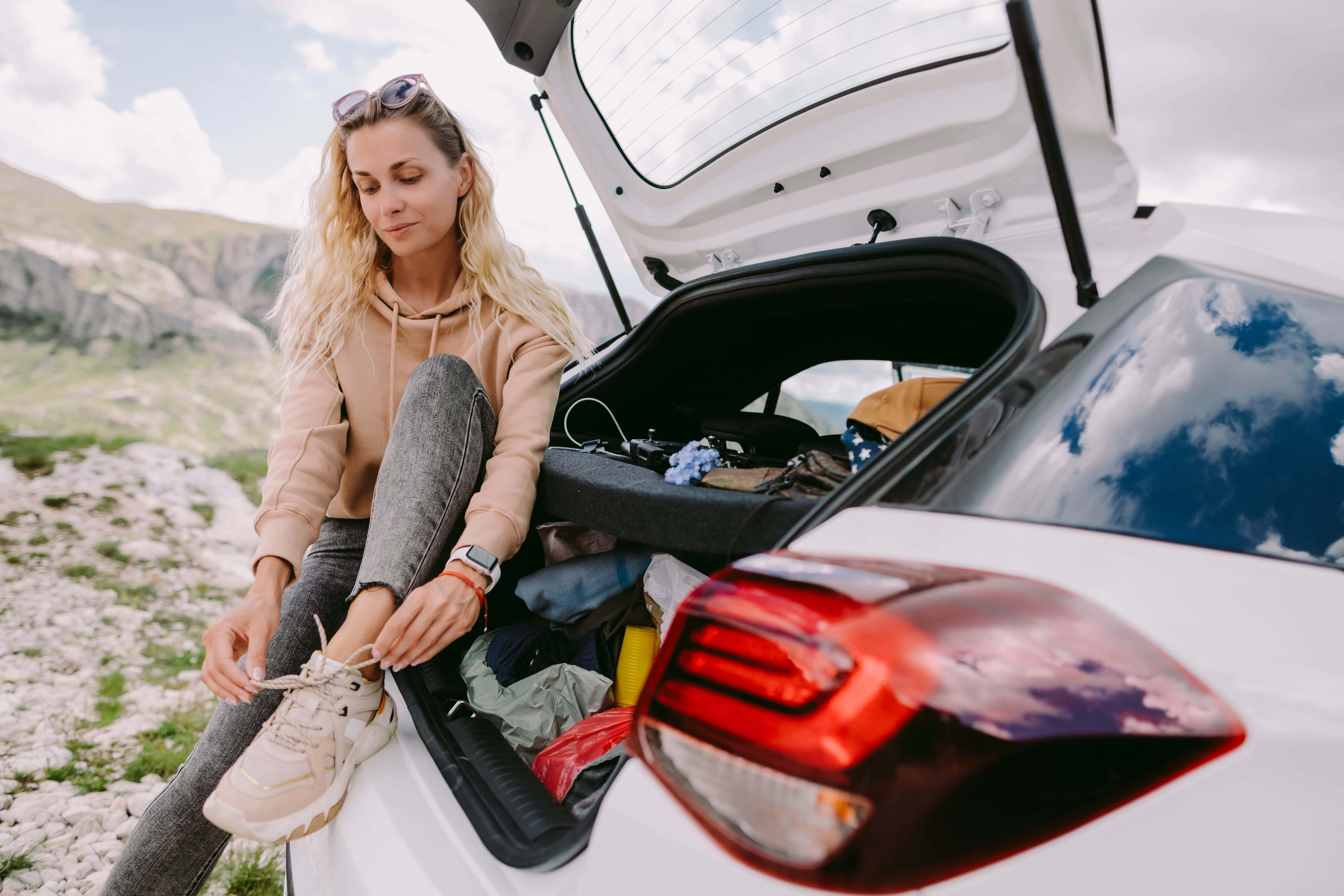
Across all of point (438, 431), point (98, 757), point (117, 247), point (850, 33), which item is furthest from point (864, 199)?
point (117, 247)

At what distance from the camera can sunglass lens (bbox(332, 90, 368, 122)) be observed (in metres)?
1.40

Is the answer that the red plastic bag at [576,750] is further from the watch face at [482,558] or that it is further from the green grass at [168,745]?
the green grass at [168,745]

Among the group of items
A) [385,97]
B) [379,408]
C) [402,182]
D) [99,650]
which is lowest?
[99,650]

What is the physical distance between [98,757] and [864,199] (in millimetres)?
2740

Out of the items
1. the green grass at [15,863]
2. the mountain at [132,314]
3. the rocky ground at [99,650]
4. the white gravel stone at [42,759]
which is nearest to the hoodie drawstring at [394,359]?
the rocky ground at [99,650]

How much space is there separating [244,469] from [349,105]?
6.89 m

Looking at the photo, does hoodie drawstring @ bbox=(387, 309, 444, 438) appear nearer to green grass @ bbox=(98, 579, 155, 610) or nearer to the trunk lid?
the trunk lid

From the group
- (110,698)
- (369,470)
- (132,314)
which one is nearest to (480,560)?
(369,470)

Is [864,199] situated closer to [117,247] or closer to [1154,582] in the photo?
[1154,582]

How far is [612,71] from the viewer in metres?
1.70

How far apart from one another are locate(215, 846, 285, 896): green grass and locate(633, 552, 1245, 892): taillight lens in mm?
1698

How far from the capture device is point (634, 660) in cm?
131

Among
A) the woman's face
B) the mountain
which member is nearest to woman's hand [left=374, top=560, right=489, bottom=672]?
the woman's face

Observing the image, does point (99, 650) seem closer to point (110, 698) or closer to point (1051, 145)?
point (110, 698)
